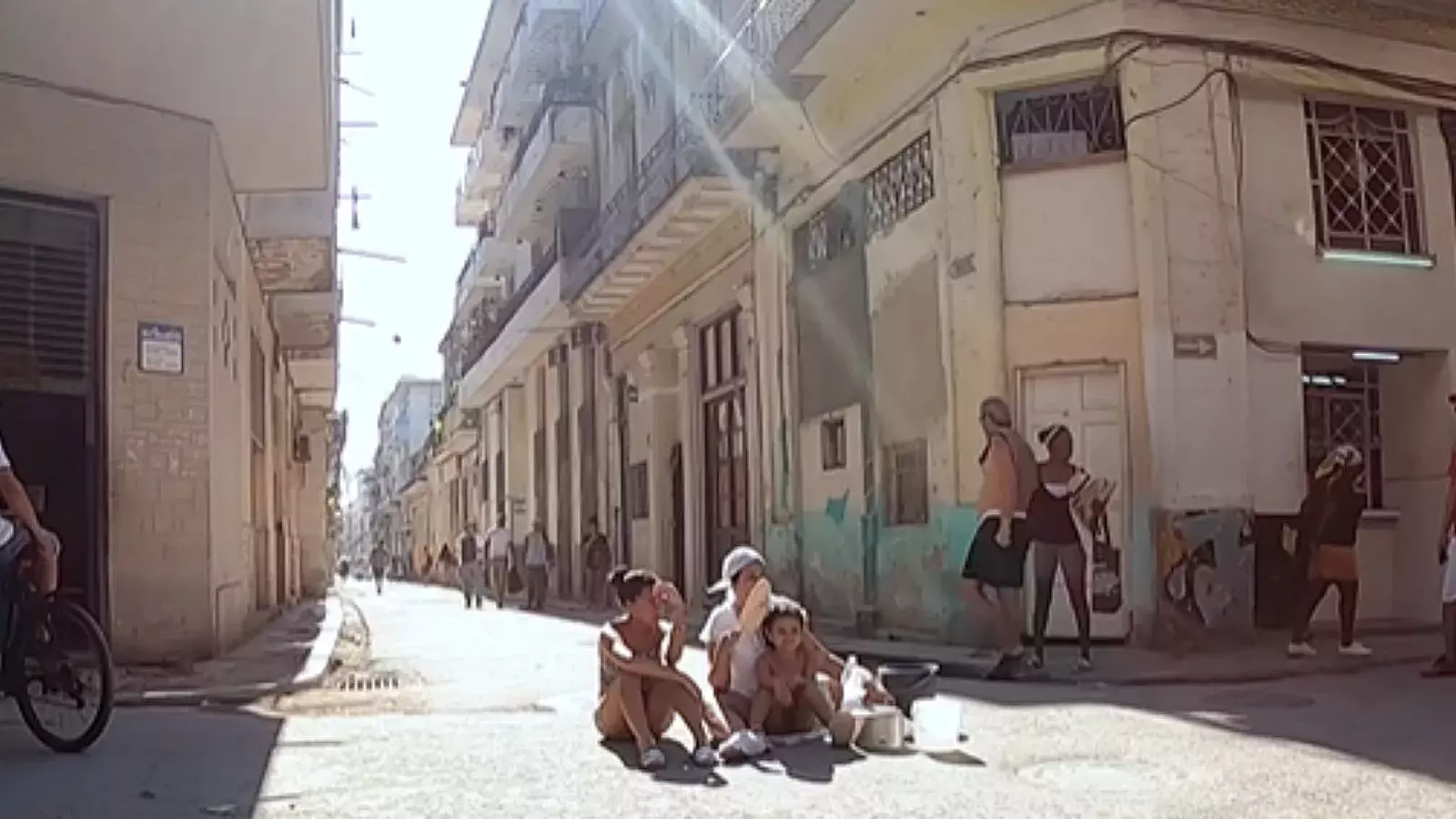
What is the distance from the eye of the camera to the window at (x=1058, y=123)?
13.4m

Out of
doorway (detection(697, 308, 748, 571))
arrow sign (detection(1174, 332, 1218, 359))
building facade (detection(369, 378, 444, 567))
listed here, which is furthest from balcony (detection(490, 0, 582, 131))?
building facade (detection(369, 378, 444, 567))

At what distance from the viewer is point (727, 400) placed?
72.1ft

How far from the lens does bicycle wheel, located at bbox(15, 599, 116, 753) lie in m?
7.57

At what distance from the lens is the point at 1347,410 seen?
14.5 metres

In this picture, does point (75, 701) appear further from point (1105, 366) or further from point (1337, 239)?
point (1337, 239)

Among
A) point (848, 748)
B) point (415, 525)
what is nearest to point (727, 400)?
point (848, 748)

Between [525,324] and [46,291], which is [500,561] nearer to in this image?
[525,324]

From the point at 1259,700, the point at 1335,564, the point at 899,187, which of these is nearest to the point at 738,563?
the point at 1259,700

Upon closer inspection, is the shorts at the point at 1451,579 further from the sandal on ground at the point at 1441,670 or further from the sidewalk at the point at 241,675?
the sidewalk at the point at 241,675

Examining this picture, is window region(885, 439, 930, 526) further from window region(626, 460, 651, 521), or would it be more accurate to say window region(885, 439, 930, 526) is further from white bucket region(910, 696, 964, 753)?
window region(626, 460, 651, 521)

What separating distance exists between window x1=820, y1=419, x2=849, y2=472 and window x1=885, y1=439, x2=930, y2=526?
1083 millimetres

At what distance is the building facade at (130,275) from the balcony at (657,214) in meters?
6.02

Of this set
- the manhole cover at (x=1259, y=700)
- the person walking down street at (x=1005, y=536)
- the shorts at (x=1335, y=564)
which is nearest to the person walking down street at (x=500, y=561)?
A: the person walking down street at (x=1005, y=536)

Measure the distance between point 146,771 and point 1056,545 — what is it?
633cm
